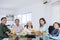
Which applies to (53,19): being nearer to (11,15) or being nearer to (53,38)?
(53,38)

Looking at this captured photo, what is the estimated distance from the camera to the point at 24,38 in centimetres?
A: 326

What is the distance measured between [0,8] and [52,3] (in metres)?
3.82

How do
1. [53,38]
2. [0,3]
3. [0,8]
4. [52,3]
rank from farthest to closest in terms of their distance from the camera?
[0,8]
[0,3]
[52,3]
[53,38]

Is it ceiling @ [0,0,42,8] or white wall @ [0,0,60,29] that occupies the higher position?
ceiling @ [0,0,42,8]

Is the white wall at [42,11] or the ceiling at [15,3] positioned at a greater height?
the ceiling at [15,3]

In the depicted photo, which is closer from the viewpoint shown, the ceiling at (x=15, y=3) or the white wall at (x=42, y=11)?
the white wall at (x=42, y=11)

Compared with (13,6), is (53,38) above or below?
below

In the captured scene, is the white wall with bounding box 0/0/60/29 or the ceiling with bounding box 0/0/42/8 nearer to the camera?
the white wall with bounding box 0/0/60/29

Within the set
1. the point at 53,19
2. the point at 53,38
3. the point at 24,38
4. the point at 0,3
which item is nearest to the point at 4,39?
the point at 24,38

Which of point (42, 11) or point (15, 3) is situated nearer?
point (42, 11)

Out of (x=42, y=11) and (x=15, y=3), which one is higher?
(x=15, y=3)

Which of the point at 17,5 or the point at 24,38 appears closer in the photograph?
the point at 24,38

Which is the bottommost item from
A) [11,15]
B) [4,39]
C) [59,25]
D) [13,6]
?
[4,39]

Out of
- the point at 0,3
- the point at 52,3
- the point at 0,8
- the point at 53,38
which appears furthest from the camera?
the point at 0,8
